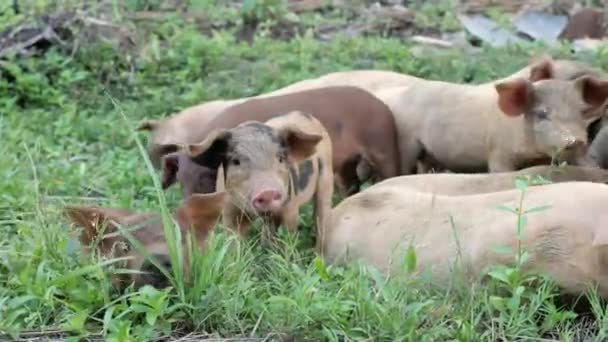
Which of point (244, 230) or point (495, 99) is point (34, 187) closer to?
point (244, 230)

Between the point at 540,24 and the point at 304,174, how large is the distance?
16.1ft

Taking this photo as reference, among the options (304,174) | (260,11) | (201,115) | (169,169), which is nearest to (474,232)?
(304,174)

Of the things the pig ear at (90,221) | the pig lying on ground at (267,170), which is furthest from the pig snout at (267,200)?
the pig ear at (90,221)

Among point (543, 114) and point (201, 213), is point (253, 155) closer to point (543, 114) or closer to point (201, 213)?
point (201, 213)

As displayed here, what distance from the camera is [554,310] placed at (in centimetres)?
464

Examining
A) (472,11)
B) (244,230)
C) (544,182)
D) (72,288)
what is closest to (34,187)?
(244,230)

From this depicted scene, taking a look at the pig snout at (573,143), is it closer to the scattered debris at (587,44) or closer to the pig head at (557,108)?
the pig head at (557,108)

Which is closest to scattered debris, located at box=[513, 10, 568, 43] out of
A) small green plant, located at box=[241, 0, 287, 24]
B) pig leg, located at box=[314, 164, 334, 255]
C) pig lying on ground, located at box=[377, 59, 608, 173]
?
small green plant, located at box=[241, 0, 287, 24]

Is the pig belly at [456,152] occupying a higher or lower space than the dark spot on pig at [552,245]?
lower

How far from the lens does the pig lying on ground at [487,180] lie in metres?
5.80

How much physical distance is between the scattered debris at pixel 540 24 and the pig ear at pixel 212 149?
4.74 metres

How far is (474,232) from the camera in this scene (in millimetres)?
5094

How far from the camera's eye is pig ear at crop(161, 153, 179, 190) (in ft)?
21.8

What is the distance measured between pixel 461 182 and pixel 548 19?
4956 millimetres
